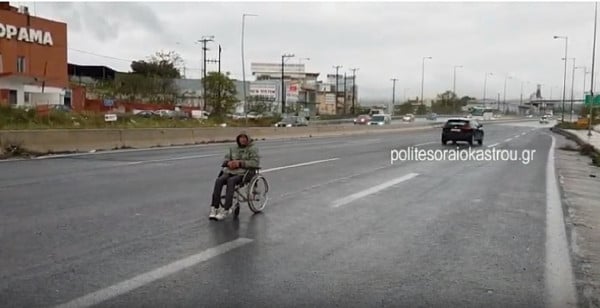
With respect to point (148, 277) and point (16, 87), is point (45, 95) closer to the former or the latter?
point (16, 87)

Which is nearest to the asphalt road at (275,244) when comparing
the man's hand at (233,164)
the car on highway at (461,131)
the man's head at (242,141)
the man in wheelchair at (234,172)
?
the man in wheelchair at (234,172)

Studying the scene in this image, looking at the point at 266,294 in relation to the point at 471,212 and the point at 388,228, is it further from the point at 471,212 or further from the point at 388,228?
the point at 471,212

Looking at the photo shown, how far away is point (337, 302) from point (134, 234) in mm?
3442

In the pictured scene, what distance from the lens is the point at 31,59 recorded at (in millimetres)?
55250

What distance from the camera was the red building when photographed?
169ft

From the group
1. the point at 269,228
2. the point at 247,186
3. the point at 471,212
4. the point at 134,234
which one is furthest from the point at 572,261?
the point at 134,234

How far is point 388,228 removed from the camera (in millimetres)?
8703

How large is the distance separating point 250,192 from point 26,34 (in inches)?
2022

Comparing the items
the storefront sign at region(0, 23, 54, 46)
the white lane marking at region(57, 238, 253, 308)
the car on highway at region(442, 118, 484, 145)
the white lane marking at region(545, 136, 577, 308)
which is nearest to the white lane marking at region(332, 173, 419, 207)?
the white lane marking at region(545, 136, 577, 308)

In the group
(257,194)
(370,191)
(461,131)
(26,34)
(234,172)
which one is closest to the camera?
(234,172)

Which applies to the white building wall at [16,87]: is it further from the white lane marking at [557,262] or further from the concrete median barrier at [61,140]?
the white lane marking at [557,262]

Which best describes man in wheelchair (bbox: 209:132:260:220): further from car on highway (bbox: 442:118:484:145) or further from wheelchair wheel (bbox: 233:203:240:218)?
car on highway (bbox: 442:118:484:145)

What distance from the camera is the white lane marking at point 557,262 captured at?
5.69 meters

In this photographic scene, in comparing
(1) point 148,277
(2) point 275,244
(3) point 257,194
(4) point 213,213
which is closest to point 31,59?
(3) point 257,194
